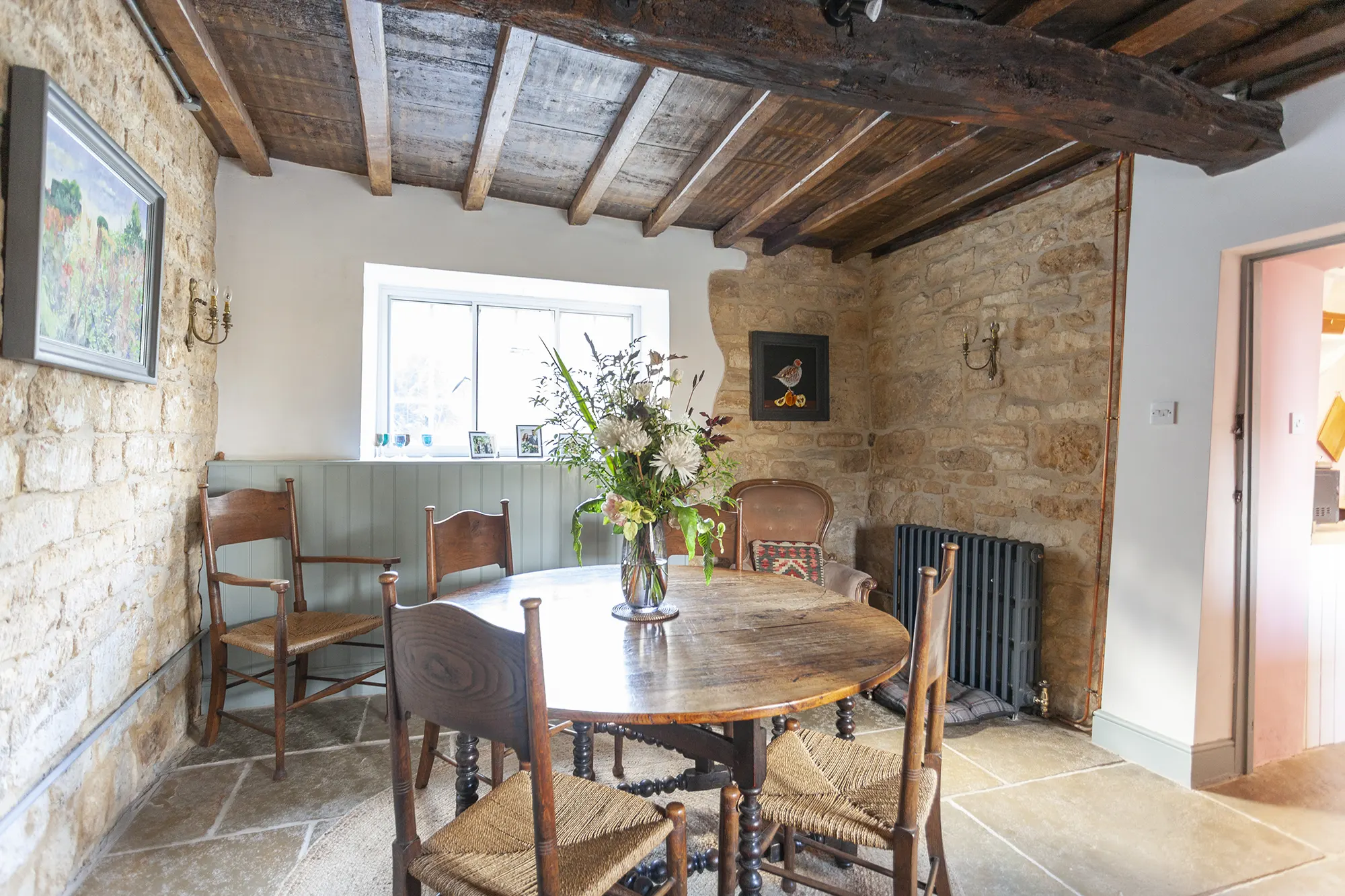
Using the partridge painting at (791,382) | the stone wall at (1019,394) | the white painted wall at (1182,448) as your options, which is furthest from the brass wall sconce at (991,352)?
the partridge painting at (791,382)

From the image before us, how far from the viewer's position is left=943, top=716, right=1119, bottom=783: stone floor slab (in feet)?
8.08

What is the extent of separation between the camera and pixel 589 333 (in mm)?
3867

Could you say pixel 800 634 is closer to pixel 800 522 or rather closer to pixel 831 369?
pixel 800 522

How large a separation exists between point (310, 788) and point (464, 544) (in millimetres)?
952

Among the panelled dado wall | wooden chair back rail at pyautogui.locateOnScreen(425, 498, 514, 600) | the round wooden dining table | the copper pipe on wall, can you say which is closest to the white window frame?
the panelled dado wall

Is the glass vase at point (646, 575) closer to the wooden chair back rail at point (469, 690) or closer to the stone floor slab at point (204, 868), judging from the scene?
the wooden chair back rail at point (469, 690)

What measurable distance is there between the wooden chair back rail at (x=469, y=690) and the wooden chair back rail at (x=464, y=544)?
1042 millimetres

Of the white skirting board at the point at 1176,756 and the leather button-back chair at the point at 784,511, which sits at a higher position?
the leather button-back chair at the point at 784,511

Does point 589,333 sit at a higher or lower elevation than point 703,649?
higher

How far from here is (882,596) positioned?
13.0ft

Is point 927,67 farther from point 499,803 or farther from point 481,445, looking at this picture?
point 481,445

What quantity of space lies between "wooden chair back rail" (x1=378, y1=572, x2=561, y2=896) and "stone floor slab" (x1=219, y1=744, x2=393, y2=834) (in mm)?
930

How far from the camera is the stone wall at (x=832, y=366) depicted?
3.90m

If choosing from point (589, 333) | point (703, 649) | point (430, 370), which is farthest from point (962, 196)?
point (430, 370)
